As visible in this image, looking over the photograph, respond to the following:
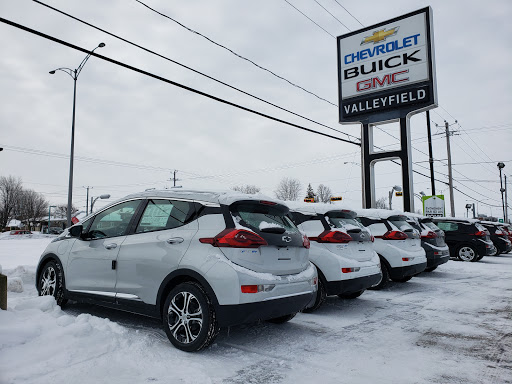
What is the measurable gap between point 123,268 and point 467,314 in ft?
17.7

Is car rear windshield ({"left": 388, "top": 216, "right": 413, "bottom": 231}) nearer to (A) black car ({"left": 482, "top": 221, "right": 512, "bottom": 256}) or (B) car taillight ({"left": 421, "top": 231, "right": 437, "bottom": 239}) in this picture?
(B) car taillight ({"left": 421, "top": 231, "right": 437, "bottom": 239})

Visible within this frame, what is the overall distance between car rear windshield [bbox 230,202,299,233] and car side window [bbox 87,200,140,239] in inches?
61.5

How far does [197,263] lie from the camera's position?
4082 mm

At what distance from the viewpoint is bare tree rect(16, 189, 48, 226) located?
88569 millimetres

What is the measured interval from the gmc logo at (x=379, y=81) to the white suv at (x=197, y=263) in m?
16.5

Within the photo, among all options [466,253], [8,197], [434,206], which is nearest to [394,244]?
[466,253]

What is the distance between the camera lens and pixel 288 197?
258ft

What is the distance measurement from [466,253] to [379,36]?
1147 cm

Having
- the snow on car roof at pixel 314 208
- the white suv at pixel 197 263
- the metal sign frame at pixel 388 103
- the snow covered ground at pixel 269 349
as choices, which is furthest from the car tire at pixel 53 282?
the metal sign frame at pixel 388 103

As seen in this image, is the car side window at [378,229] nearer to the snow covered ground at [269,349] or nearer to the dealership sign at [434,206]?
the snow covered ground at [269,349]

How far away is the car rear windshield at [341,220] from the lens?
6.68 metres

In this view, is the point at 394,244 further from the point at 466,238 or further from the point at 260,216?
the point at 466,238

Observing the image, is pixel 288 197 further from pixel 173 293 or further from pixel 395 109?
pixel 173 293

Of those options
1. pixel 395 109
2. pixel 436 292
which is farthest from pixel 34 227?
Answer: pixel 436 292
